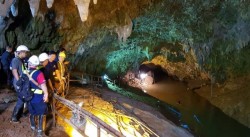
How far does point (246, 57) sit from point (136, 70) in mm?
Answer: 9625

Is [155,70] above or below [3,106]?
below

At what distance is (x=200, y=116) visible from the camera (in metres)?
14.0

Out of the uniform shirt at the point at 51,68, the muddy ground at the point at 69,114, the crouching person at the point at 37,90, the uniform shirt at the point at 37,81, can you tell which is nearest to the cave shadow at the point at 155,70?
the muddy ground at the point at 69,114

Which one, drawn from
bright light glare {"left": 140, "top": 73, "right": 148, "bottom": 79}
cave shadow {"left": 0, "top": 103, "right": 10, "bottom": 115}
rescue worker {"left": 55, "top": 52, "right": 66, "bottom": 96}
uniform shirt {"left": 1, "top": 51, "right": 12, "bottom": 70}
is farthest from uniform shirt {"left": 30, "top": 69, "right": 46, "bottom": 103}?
bright light glare {"left": 140, "top": 73, "right": 148, "bottom": 79}

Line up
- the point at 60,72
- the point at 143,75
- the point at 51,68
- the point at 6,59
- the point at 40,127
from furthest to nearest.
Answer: the point at 143,75
the point at 6,59
the point at 60,72
the point at 51,68
the point at 40,127

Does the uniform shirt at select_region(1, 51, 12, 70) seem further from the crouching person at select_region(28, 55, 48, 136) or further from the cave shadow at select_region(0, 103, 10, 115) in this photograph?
the crouching person at select_region(28, 55, 48, 136)

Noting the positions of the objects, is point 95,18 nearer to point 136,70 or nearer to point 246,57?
point 246,57

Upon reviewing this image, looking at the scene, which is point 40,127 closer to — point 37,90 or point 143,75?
Result: point 37,90

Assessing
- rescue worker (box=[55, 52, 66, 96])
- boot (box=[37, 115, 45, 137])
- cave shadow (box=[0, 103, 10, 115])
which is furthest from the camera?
cave shadow (box=[0, 103, 10, 115])

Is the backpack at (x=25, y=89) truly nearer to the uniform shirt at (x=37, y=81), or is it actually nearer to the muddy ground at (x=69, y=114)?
the uniform shirt at (x=37, y=81)

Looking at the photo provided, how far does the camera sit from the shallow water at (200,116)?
12133mm

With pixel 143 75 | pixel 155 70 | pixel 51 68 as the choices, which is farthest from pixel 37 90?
pixel 155 70

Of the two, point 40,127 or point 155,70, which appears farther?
point 155,70

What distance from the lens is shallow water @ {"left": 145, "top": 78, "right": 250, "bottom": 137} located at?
12.1 meters
